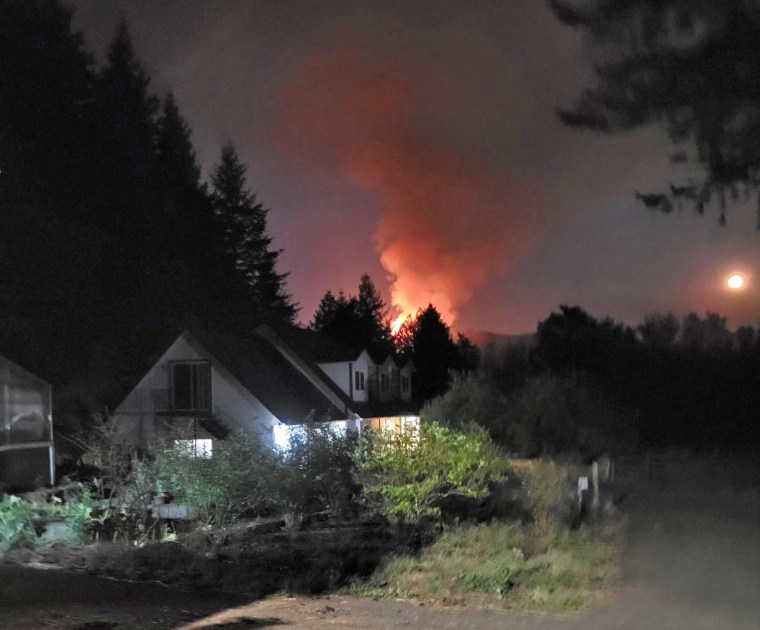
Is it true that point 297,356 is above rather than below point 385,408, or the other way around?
above

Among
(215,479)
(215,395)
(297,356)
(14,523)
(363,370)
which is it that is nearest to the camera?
(14,523)

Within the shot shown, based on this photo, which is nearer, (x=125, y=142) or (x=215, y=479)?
(x=215, y=479)

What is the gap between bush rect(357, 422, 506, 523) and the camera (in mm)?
13922

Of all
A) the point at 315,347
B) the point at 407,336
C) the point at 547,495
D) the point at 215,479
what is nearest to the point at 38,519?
the point at 215,479

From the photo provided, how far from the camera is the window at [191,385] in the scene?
95.6 feet

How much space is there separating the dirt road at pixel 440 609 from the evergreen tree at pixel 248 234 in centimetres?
5293

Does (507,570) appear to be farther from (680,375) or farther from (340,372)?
(340,372)

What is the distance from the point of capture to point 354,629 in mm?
8227

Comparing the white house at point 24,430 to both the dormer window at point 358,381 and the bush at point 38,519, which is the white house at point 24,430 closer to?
the bush at point 38,519

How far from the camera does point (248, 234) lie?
64.9 metres

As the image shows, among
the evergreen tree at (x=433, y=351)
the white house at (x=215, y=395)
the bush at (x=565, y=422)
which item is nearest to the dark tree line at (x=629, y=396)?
the bush at (x=565, y=422)

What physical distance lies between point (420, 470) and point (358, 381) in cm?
2556

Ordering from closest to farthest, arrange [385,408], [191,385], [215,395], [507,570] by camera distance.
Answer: [507,570], [191,385], [215,395], [385,408]

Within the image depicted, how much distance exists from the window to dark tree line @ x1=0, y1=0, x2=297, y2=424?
1.67m
